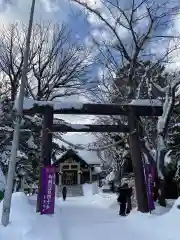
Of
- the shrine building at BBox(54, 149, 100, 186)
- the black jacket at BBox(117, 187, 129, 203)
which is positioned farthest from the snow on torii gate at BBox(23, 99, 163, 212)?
the shrine building at BBox(54, 149, 100, 186)

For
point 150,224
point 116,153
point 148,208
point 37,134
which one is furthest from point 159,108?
point 116,153

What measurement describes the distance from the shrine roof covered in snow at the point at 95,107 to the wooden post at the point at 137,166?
418 millimetres

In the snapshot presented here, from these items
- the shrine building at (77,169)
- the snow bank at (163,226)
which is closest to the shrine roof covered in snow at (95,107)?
the snow bank at (163,226)

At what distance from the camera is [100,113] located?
44.5 ft

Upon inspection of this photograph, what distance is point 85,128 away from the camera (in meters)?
14.0

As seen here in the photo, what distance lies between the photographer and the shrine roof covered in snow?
1325 cm

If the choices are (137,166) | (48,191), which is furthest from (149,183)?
(48,191)

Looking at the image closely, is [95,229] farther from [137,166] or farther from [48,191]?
[137,166]

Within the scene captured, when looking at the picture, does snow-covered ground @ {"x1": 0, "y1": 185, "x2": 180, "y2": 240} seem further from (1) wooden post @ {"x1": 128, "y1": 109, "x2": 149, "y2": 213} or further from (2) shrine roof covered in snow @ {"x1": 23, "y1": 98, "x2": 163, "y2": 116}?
(2) shrine roof covered in snow @ {"x1": 23, "y1": 98, "x2": 163, "y2": 116}

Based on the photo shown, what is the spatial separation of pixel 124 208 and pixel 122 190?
37.2 inches

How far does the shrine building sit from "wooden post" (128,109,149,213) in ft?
123

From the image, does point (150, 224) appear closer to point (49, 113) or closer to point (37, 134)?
point (49, 113)

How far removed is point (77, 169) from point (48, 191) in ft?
128

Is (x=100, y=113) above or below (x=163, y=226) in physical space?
above
